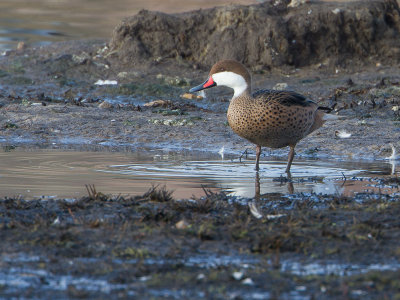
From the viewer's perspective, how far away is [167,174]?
7516 mm

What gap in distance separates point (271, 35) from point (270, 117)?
5402 mm

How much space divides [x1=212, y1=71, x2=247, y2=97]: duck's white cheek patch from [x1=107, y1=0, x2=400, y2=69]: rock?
4369 mm

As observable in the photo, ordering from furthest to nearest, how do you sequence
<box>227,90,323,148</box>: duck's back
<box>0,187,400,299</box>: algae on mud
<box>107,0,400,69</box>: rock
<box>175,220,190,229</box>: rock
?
<box>107,0,400,69</box>: rock → <box>227,90,323,148</box>: duck's back → <box>175,220,190,229</box>: rock → <box>0,187,400,299</box>: algae on mud

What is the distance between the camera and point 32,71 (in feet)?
45.1

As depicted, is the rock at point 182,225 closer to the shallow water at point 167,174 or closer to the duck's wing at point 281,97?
the shallow water at point 167,174

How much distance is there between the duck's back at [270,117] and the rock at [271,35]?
5.08m

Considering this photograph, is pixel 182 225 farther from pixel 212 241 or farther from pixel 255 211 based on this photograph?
pixel 255 211

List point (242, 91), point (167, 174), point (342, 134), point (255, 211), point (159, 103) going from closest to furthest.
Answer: point (255, 211) < point (167, 174) < point (242, 91) < point (342, 134) < point (159, 103)

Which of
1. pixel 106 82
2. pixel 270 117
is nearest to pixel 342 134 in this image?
pixel 270 117

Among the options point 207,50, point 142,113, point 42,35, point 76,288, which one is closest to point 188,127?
point 142,113

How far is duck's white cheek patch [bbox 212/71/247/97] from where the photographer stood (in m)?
8.34

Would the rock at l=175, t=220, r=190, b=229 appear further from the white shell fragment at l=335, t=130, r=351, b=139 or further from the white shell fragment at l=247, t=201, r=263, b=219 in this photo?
the white shell fragment at l=335, t=130, r=351, b=139

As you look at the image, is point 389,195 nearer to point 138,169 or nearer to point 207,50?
point 138,169

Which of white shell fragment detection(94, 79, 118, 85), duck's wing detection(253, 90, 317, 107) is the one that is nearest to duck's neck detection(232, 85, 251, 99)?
duck's wing detection(253, 90, 317, 107)
